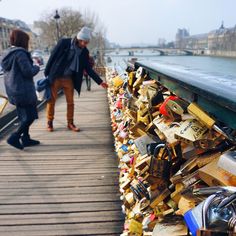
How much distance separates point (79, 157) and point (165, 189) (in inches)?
99.1

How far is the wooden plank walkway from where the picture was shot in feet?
8.63

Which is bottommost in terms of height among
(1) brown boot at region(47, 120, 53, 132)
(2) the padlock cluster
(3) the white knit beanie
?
(1) brown boot at region(47, 120, 53, 132)

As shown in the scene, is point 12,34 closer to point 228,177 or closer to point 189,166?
point 189,166

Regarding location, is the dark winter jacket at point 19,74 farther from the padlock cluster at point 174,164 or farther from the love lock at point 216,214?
the love lock at point 216,214

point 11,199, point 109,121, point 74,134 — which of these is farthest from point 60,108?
point 11,199

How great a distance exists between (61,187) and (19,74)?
1583mm

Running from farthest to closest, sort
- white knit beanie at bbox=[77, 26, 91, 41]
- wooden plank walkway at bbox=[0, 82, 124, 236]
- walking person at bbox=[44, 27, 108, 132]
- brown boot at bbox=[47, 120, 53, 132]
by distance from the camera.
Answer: brown boot at bbox=[47, 120, 53, 132] < walking person at bbox=[44, 27, 108, 132] < white knit beanie at bbox=[77, 26, 91, 41] < wooden plank walkway at bbox=[0, 82, 124, 236]

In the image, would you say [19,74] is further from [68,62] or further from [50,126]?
[50,126]

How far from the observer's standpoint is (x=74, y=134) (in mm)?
5344

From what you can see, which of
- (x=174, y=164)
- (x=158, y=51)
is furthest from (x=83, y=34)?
(x=158, y=51)

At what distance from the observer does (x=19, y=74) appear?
401cm

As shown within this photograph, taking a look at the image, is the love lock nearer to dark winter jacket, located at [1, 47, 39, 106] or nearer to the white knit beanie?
dark winter jacket, located at [1, 47, 39, 106]

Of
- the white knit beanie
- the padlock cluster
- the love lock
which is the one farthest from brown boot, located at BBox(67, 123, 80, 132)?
the love lock

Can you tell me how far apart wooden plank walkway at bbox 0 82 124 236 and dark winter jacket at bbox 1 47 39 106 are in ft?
2.55
